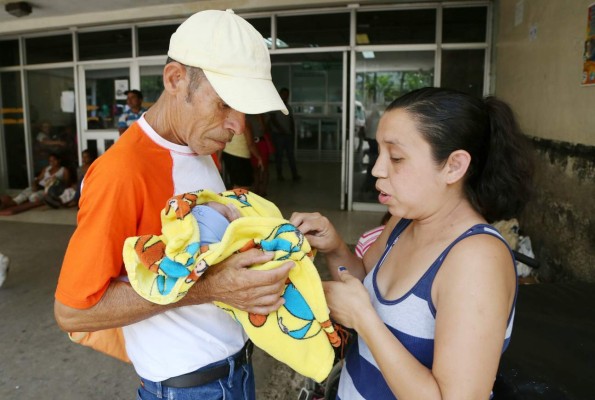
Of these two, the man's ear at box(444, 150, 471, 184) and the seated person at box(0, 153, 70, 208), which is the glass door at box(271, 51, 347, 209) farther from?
the man's ear at box(444, 150, 471, 184)

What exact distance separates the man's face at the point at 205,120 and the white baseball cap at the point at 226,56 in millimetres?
56

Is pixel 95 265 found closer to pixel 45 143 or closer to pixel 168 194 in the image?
pixel 168 194

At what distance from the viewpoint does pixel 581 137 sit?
12.2 feet

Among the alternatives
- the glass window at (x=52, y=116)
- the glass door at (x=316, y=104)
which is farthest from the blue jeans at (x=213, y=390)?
the glass door at (x=316, y=104)

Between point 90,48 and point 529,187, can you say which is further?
point 90,48

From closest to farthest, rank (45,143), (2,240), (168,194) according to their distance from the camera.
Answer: (168,194) → (2,240) → (45,143)

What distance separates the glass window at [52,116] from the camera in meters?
8.57

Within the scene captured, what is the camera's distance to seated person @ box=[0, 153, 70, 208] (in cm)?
813

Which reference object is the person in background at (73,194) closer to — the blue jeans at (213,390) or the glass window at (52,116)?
the glass window at (52,116)

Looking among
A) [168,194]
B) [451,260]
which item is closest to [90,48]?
[168,194]

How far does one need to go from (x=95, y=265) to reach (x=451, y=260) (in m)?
0.76

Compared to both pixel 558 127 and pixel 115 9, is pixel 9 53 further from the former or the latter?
pixel 558 127

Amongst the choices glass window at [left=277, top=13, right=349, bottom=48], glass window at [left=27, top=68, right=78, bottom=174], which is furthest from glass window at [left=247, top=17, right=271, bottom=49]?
glass window at [left=27, top=68, right=78, bottom=174]

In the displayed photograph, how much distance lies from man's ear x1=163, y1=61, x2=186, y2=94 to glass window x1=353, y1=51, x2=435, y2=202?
18.7 feet
